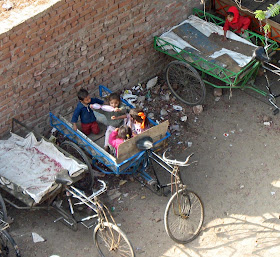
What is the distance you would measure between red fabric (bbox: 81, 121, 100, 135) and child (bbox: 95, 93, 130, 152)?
166 mm

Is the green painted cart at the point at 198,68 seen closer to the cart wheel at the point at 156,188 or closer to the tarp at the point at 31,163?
the cart wheel at the point at 156,188

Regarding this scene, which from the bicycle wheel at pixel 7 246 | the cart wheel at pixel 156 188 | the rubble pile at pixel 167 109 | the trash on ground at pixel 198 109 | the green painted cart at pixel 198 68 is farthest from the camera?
the trash on ground at pixel 198 109

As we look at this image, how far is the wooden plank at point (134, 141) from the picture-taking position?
6.89m

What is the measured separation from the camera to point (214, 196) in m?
7.60

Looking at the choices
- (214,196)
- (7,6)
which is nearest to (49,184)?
(214,196)

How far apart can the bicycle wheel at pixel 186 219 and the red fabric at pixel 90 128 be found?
1.46 metres

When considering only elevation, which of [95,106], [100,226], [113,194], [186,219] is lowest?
[186,219]

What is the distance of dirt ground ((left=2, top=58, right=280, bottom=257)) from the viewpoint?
22.9 ft

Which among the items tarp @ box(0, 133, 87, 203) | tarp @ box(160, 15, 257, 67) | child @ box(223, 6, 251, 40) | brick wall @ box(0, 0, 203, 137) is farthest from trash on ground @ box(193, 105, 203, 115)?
tarp @ box(0, 133, 87, 203)

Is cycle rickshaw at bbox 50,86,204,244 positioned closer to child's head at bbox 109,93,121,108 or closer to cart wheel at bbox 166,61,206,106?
child's head at bbox 109,93,121,108

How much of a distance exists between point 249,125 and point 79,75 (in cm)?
260

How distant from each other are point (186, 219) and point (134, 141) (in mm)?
1187

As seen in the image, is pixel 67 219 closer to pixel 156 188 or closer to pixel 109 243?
pixel 109 243

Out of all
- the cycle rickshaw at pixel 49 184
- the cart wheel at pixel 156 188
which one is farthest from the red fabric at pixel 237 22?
the cycle rickshaw at pixel 49 184
